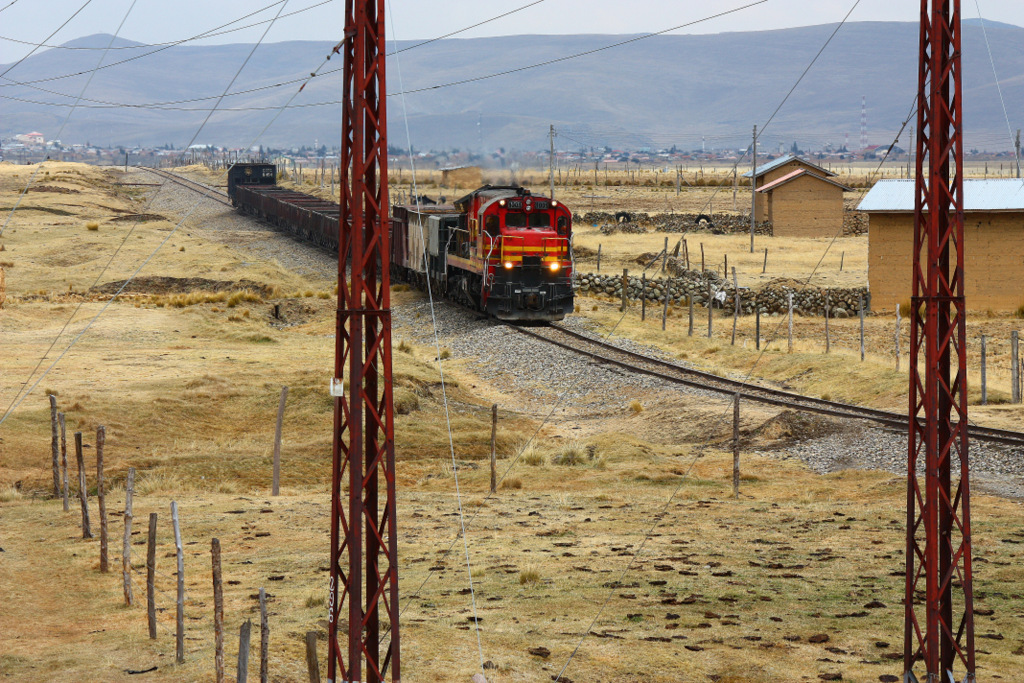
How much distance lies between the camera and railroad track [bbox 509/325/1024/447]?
2340 centimetres

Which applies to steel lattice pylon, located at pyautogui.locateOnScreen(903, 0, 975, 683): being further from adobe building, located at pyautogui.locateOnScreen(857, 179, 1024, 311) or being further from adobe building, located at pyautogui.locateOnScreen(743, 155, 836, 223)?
adobe building, located at pyautogui.locateOnScreen(743, 155, 836, 223)

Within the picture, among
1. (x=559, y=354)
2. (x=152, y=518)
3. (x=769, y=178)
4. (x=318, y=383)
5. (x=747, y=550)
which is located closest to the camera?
(x=152, y=518)

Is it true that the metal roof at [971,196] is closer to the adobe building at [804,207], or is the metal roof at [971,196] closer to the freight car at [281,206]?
the adobe building at [804,207]

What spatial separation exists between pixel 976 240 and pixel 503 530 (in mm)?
28386

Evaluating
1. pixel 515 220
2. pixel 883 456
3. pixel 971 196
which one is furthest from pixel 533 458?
pixel 971 196

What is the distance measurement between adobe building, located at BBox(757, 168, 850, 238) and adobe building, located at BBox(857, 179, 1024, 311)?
25191 millimetres

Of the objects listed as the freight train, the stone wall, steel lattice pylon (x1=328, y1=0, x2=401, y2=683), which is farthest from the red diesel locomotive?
steel lattice pylon (x1=328, y1=0, x2=401, y2=683)

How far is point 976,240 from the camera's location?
133 ft

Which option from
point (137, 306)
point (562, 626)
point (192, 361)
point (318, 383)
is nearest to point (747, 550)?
point (562, 626)

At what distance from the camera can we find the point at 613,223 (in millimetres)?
78875

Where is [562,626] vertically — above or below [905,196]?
below

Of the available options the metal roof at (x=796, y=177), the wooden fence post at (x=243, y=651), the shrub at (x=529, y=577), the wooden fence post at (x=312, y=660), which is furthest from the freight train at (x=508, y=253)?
the metal roof at (x=796, y=177)

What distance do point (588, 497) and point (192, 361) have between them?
1664cm

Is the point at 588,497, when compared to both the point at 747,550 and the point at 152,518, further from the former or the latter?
the point at 152,518
